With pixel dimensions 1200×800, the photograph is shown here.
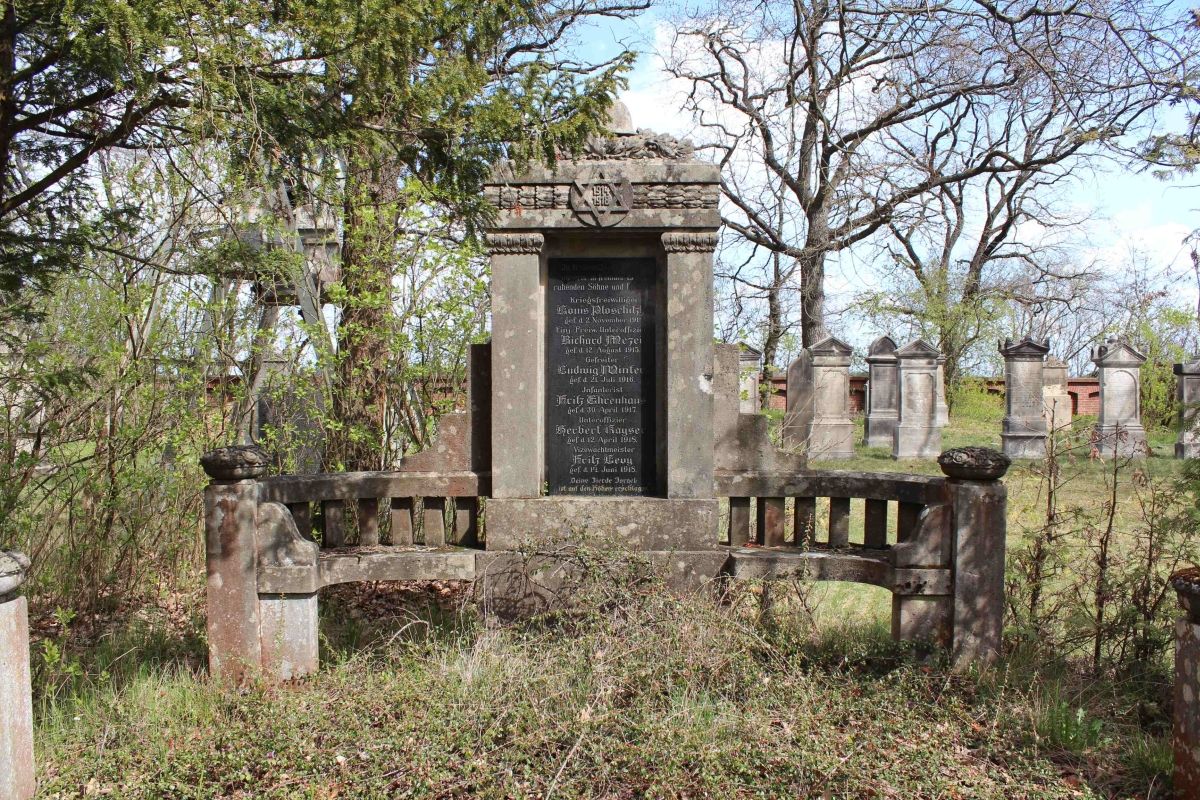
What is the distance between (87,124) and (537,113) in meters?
2.41

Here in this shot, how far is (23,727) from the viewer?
3154mm

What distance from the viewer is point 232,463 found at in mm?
4293

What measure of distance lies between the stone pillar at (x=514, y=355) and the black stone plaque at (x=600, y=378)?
22 cm

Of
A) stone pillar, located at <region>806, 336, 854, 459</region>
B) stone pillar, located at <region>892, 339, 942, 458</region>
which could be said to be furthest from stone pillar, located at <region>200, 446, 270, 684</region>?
stone pillar, located at <region>892, 339, 942, 458</region>

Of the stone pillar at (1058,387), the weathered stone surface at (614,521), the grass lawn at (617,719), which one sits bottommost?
the grass lawn at (617,719)

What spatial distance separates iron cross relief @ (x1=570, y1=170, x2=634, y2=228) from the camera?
496cm

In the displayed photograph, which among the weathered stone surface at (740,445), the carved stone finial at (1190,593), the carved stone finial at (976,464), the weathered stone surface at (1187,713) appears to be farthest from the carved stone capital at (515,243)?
the weathered stone surface at (1187,713)

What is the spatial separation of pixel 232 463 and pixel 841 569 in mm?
3265

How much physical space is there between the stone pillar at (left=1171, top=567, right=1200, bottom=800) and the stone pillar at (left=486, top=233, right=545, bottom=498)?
10.5 feet

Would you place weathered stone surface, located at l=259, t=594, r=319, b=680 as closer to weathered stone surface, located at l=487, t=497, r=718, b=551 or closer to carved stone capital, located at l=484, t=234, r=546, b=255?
weathered stone surface, located at l=487, t=497, r=718, b=551

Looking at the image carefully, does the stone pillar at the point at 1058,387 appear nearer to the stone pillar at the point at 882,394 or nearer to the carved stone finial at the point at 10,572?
the stone pillar at the point at 882,394

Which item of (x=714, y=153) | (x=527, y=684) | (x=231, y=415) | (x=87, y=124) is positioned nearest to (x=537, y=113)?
(x=87, y=124)

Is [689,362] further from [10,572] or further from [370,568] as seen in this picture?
[10,572]

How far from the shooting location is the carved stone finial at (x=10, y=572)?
10.1ft
